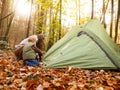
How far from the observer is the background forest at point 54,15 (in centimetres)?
1633

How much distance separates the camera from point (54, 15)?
2052 cm

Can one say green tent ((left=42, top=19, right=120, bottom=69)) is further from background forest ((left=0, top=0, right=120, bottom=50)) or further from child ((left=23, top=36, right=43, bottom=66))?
background forest ((left=0, top=0, right=120, bottom=50))

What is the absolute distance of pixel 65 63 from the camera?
622cm

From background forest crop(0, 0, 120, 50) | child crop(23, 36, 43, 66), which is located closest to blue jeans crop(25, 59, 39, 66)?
child crop(23, 36, 43, 66)

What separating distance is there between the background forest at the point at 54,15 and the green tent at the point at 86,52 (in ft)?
10.0

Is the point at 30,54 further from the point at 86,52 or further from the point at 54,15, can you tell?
the point at 54,15

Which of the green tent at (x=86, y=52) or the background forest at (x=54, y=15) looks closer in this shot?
the green tent at (x=86, y=52)

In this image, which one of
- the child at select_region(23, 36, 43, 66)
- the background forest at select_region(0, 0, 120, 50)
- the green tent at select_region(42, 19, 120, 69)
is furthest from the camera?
the background forest at select_region(0, 0, 120, 50)

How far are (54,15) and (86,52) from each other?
47.2 ft

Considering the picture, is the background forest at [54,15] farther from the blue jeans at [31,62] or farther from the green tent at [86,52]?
the green tent at [86,52]

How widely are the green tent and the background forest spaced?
3.06 metres

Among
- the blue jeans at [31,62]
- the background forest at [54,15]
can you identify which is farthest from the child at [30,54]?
the background forest at [54,15]

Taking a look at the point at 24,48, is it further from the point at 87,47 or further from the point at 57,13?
the point at 57,13

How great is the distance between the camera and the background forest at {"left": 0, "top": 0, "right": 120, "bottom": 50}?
16.3 meters
